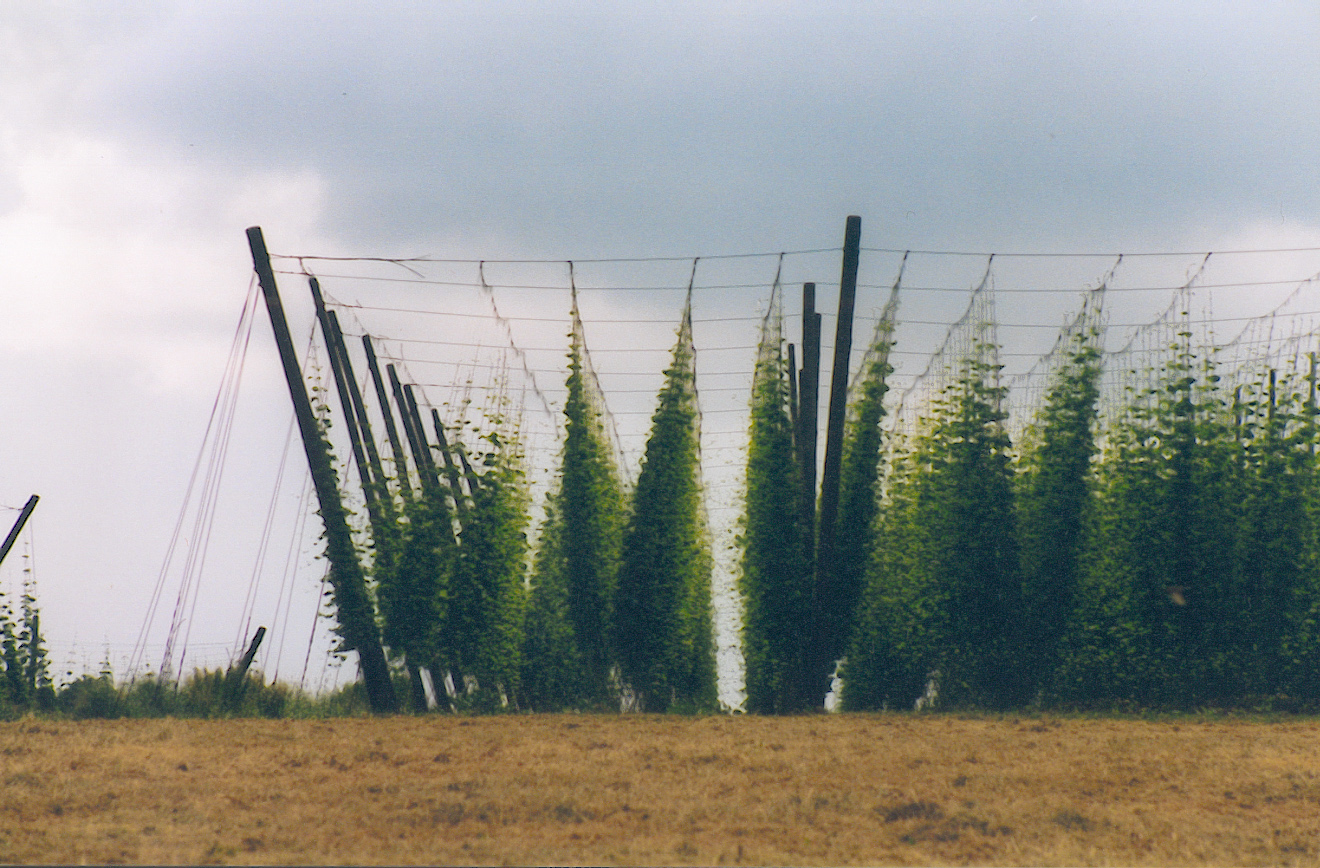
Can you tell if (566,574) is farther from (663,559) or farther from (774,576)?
(774,576)

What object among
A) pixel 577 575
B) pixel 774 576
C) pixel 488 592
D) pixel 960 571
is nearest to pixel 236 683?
pixel 488 592

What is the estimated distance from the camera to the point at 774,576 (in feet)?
48.0

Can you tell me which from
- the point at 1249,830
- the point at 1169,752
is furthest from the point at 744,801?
the point at 1169,752

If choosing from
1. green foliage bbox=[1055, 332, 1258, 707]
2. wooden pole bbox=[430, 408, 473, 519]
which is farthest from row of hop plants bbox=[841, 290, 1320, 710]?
wooden pole bbox=[430, 408, 473, 519]

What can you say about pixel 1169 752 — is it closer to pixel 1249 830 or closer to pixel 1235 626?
pixel 1249 830

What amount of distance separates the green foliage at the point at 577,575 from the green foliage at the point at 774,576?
1.88 m

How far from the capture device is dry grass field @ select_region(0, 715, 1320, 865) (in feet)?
22.9

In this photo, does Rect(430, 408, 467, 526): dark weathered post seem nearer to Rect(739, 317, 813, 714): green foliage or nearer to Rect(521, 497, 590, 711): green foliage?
Rect(521, 497, 590, 711): green foliage

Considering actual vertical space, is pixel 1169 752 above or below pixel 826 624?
below

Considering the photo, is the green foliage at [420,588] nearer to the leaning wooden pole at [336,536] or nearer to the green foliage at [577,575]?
the leaning wooden pole at [336,536]

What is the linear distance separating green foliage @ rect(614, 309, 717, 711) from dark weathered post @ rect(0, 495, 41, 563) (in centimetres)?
1293

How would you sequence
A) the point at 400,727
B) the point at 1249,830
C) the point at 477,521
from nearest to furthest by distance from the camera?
the point at 1249,830, the point at 400,727, the point at 477,521

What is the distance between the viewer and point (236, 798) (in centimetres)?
827

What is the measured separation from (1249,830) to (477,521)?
994cm
